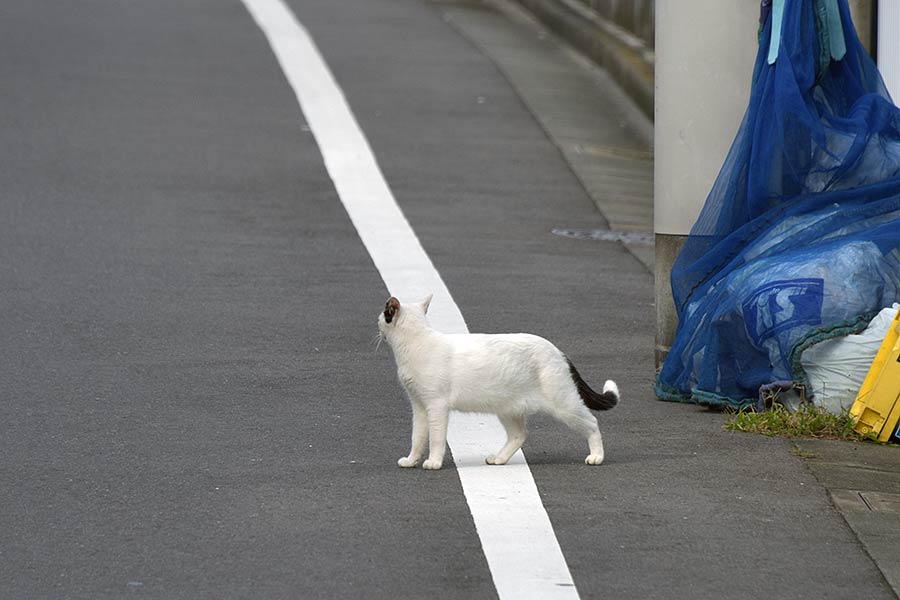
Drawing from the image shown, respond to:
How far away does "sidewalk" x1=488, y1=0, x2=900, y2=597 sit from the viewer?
6414 mm

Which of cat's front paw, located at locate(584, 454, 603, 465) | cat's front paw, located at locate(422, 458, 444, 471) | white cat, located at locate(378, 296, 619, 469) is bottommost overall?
cat's front paw, located at locate(584, 454, 603, 465)

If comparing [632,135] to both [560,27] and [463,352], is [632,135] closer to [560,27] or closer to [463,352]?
[560,27]

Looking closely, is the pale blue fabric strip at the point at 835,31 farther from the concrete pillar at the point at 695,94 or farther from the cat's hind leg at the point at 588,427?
the cat's hind leg at the point at 588,427

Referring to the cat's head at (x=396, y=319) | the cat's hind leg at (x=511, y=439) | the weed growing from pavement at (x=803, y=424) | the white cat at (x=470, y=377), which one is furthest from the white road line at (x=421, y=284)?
the weed growing from pavement at (x=803, y=424)

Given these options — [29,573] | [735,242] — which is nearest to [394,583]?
[29,573]

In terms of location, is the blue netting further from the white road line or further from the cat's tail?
the white road line

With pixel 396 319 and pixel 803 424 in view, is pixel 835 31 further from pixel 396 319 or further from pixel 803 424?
pixel 396 319

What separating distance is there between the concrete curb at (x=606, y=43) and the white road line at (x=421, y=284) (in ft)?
9.74

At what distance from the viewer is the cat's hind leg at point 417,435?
679 cm

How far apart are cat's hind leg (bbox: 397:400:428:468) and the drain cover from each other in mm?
5777

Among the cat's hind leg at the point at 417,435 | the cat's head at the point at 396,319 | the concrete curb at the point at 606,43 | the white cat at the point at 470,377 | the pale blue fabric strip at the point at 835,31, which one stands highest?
the pale blue fabric strip at the point at 835,31

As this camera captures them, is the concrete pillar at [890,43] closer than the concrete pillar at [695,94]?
No

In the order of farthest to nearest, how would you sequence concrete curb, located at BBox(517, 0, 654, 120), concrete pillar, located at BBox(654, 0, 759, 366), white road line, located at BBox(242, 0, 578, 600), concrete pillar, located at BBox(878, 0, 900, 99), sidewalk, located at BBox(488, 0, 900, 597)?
1. concrete curb, located at BBox(517, 0, 654, 120)
2. concrete pillar, located at BBox(878, 0, 900, 99)
3. concrete pillar, located at BBox(654, 0, 759, 366)
4. sidewalk, located at BBox(488, 0, 900, 597)
5. white road line, located at BBox(242, 0, 578, 600)

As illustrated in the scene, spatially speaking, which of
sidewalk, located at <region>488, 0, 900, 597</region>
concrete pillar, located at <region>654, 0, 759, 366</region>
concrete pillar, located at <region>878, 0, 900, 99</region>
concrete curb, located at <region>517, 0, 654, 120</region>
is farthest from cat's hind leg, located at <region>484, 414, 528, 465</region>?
concrete curb, located at <region>517, 0, 654, 120</region>
